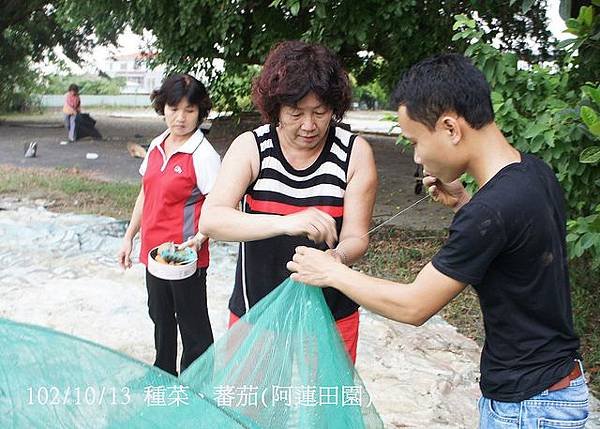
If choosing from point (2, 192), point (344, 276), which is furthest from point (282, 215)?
point (2, 192)

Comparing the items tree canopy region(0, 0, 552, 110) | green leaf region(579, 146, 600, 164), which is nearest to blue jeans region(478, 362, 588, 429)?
green leaf region(579, 146, 600, 164)

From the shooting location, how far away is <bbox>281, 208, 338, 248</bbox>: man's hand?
1.81m

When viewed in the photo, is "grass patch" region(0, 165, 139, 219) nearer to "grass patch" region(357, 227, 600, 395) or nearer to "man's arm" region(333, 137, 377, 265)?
"grass patch" region(357, 227, 600, 395)

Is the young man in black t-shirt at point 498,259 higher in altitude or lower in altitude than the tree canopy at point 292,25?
lower

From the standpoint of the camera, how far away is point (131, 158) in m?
12.1

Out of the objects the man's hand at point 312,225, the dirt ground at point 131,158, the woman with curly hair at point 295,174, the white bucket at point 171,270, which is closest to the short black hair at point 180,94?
the white bucket at point 171,270

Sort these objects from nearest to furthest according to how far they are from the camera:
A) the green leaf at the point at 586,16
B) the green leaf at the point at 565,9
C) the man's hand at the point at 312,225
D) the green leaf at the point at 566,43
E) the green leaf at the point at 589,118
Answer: the man's hand at the point at 312,225 → the green leaf at the point at 589,118 → the green leaf at the point at 586,16 → the green leaf at the point at 566,43 → the green leaf at the point at 565,9

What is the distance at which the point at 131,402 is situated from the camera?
5.62 ft

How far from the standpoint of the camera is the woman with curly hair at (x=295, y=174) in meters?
1.93

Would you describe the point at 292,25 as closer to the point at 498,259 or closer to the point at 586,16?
the point at 586,16

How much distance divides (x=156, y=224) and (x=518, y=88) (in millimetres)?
1758

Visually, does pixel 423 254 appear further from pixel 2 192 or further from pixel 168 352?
pixel 2 192

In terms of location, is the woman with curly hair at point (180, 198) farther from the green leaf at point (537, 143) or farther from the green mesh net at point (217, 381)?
the green leaf at point (537, 143)

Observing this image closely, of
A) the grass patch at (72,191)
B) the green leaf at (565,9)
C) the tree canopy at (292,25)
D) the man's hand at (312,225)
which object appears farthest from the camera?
the grass patch at (72,191)
